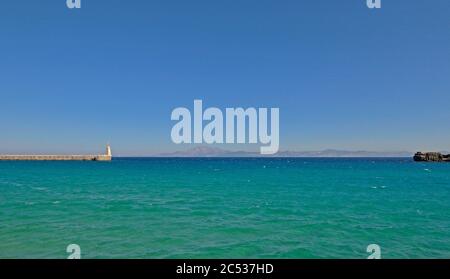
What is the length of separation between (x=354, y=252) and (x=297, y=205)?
13014 mm

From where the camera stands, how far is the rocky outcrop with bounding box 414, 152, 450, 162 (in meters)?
158

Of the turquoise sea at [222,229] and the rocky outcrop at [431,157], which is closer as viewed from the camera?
the turquoise sea at [222,229]

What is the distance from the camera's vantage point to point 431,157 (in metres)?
166

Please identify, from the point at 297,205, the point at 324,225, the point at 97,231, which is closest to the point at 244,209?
the point at 297,205

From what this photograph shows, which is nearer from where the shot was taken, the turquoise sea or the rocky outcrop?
the turquoise sea

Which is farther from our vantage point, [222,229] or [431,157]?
[431,157]

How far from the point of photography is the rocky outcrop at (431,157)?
519ft

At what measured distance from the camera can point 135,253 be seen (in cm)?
1273
